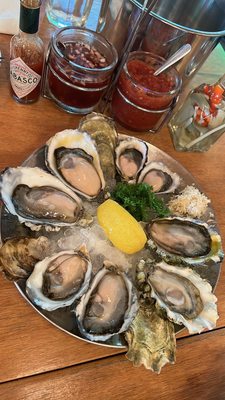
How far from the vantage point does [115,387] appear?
0.60 m

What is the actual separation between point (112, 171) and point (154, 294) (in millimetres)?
277

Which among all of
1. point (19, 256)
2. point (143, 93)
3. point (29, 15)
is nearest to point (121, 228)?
→ point (19, 256)

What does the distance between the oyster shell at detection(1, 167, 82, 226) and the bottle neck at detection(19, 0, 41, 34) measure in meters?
0.28

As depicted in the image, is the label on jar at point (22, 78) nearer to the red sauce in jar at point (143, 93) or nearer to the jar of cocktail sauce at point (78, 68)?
the jar of cocktail sauce at point (78, 68)

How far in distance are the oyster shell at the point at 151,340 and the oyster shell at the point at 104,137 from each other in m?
0.29

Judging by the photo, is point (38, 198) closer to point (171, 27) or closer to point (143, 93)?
point (143, 93)

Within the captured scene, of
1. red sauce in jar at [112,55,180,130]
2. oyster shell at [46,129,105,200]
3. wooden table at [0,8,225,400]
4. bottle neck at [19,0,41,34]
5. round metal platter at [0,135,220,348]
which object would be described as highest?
bottle neck at [19,0,41,34]

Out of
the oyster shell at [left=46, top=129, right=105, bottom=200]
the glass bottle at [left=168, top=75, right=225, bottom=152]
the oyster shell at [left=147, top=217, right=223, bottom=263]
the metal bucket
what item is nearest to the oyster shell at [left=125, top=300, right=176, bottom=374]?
the oyster shell at [left=147, top=217, right=223, bottom=263]

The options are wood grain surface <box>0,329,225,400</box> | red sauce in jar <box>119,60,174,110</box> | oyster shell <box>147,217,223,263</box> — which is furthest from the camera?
red sauce in jar <box>119,60,174,110</box>

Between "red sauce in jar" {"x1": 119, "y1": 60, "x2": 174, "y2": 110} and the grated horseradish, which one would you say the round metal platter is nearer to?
the grated horseradish

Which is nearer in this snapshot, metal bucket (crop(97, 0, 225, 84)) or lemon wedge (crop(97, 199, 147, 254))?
lemon wedge (crop(97, 199, 147, 254))

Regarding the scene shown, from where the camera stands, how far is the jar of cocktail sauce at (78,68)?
79 centimetres

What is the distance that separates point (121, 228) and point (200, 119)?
41cm

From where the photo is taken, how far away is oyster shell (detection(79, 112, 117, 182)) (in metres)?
0.77
